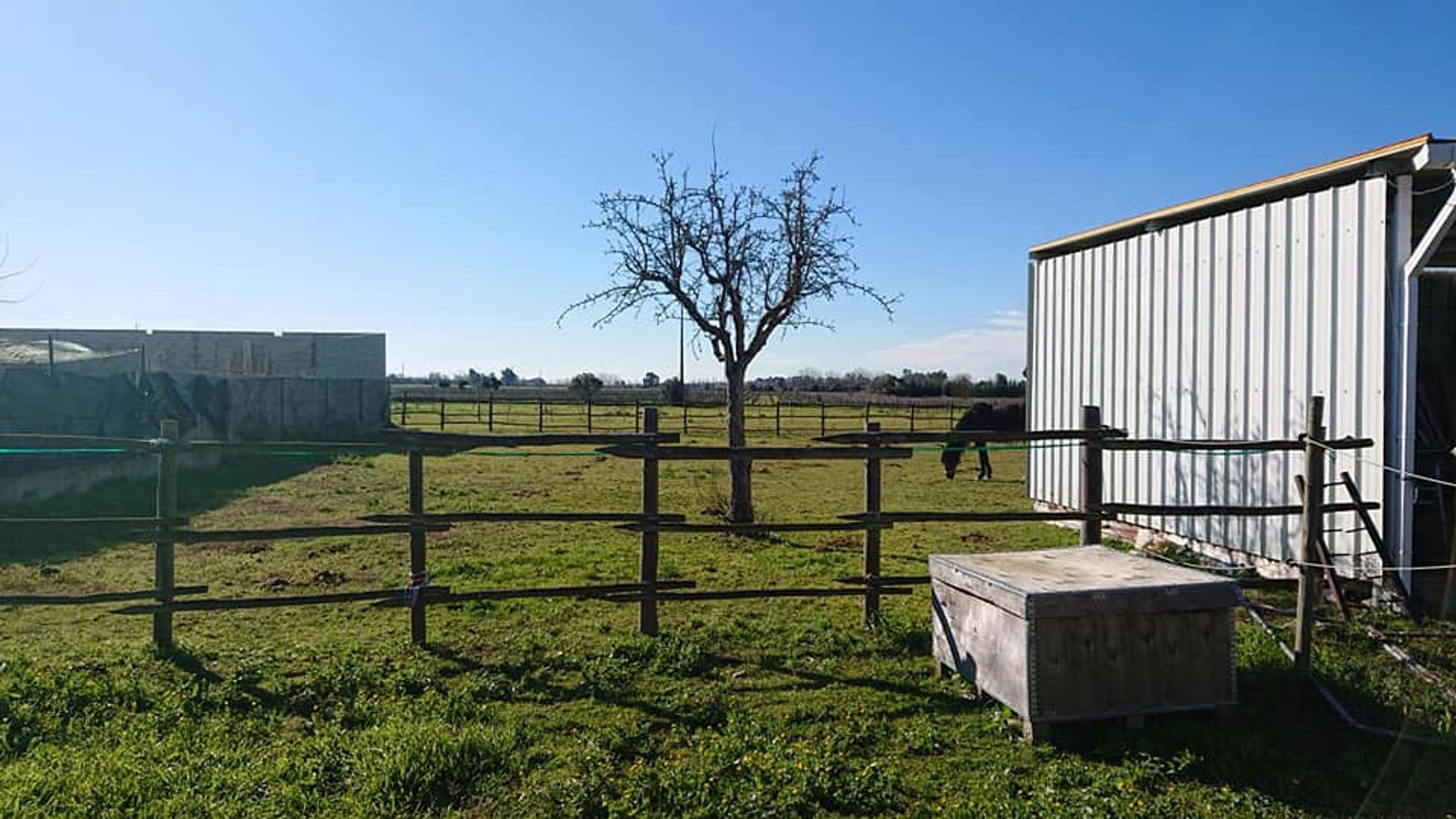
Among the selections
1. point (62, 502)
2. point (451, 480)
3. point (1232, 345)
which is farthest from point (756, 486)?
point (62, 502)

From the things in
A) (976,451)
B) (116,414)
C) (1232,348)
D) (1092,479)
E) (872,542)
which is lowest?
(872,542)

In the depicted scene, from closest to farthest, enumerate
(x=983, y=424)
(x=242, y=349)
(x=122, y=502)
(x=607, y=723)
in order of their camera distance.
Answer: (x=607, y=723), (x=122, y=502), (x=983, y=424), (x=242, y=349)

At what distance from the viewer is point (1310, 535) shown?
530cm

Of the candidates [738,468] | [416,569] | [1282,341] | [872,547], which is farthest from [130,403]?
[1282,341]

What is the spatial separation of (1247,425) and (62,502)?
15024 mm

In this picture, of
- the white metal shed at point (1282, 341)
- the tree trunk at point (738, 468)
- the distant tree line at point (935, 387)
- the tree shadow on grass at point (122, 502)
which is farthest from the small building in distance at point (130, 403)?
the distant tree line at point (935, 387)

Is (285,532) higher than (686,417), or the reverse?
(686,417)

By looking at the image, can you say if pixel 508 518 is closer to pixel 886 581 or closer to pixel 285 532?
pixel 285 532

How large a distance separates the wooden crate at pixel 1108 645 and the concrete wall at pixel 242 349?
4160 cm

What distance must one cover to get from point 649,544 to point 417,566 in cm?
162

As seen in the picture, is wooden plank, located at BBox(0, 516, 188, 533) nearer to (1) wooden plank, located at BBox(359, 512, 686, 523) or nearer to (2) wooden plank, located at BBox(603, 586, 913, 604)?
(1) wooden plank, located at BBox(359, 512, 686, 523)

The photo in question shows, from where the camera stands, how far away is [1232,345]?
8.81 meters

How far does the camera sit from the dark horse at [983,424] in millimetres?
18844

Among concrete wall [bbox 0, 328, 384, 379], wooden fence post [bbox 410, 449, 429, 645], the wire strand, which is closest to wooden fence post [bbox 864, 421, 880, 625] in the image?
the wire strand
